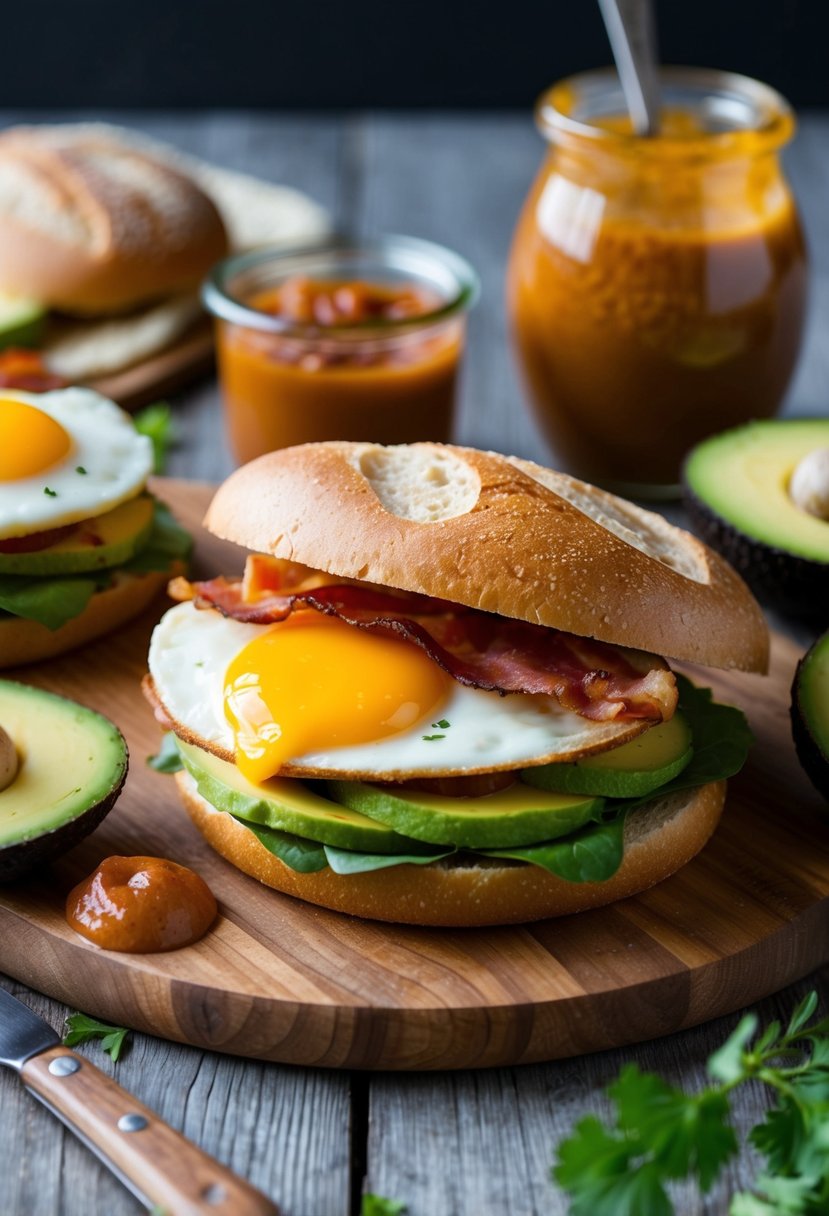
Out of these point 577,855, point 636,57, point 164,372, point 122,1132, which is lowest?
point 164,372

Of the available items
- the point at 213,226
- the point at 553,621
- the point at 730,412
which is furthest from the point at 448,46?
the point at 553,621

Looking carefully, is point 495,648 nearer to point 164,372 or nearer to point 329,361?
point 329,361

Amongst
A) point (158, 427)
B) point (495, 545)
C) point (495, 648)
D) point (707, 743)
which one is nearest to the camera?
point (495, 545)

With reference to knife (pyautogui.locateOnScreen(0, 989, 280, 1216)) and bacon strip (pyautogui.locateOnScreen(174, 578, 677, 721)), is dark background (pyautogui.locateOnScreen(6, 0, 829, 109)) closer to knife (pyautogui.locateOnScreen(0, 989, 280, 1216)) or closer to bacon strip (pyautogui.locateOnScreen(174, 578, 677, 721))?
bacon strip (pyautogui.locateOnScreen(174, 578, 677, 721))

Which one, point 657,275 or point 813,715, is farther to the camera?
point 657,275

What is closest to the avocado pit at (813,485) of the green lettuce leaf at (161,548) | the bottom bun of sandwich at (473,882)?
the bottom bun of sandwich at (473,882)

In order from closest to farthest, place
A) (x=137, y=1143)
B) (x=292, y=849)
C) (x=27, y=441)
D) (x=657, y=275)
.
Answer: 1. (x=137, y=1143)
2. (x=292, y=849)
3. (x=27, y=441)
4. (x=657, y=275)

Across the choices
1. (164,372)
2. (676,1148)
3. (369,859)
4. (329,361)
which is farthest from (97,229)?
(676,1148)

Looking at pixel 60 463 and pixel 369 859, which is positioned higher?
pixel 60 463
